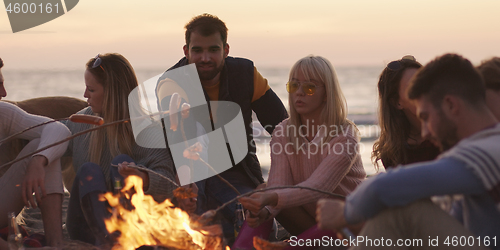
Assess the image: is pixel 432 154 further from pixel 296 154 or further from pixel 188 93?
pixel 188 93

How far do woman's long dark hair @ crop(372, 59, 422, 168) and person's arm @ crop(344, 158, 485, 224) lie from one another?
161 cm

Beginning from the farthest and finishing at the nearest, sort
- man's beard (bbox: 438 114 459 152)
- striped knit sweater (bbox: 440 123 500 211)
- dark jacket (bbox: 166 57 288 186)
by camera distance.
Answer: dark jacket (bbox: 166 57 288 186)
man's beard (bbox: 438 114 459 152)
striped knit sweater (bbox: 440 123 500 211)

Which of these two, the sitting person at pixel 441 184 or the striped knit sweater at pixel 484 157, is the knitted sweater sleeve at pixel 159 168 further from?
the striped knit sweater at pixel 484 157

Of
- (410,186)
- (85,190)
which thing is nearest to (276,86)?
(85,190)

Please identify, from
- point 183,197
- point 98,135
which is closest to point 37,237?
point 98,135

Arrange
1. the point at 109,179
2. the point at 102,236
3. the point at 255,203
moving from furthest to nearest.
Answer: the point at 109,179 < the point at 102,236 < the point at 255,203

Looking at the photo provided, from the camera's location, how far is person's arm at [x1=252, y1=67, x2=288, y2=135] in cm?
465

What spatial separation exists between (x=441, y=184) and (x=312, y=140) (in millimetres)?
1820

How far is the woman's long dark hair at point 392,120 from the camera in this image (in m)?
3.63

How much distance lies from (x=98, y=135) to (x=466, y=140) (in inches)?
107

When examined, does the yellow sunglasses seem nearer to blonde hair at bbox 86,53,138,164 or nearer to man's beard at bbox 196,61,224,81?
man's beard at bbox 196,61,224,81

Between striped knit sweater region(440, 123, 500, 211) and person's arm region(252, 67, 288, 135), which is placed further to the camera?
person's arm region(252, 67, 288, 135)

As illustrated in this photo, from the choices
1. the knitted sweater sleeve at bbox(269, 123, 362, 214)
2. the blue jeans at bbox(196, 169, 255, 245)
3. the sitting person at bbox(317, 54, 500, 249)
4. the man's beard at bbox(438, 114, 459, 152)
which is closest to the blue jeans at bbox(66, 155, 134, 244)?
the blue jeans at bbox(196, 169, 255, 245)

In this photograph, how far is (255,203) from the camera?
316 cm
